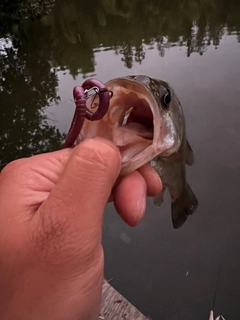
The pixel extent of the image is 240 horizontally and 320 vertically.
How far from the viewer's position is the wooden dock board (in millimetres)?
2336

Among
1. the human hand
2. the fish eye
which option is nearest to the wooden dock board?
the human hand

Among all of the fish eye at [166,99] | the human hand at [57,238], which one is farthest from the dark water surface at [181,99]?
the human hand at [57,238]

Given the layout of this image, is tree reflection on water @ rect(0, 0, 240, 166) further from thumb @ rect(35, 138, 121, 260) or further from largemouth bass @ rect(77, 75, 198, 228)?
thumb @ rect(35, 138, 121, 260)

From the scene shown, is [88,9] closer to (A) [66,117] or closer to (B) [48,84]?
(B) [48,84]

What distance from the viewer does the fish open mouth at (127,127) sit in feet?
4.42

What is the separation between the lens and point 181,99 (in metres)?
7.64

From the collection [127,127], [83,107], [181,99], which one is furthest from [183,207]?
[181,99]

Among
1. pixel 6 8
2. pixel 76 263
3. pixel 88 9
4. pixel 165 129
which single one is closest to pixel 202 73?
pixel 6 8

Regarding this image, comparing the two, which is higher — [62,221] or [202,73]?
[62,221]

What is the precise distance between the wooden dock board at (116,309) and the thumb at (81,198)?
1468 millimetres

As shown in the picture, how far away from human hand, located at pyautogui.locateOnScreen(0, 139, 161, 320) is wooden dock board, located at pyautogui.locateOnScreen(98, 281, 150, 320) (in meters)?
1.31

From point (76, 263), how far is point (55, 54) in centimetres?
1302

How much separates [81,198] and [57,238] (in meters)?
0.12

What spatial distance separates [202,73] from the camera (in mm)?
9062
